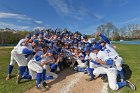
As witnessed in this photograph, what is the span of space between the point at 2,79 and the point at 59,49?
325 cm

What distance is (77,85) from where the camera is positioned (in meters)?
7.87

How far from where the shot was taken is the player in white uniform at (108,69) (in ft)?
23.3

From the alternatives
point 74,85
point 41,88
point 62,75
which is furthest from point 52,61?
point 41,88

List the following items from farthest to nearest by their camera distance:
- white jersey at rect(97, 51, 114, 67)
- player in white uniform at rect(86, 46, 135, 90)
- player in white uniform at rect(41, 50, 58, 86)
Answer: player in white uniform at rect(41, 50, 58, 86)
white jersey at rect(97, 51, 114, 67)
player in white uniform at rect(86, 46, 135, 90)

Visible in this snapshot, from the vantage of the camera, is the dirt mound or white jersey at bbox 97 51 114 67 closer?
the dirt mound

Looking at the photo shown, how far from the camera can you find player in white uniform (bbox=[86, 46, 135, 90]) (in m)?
7.10

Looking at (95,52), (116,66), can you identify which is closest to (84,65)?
(95,52)

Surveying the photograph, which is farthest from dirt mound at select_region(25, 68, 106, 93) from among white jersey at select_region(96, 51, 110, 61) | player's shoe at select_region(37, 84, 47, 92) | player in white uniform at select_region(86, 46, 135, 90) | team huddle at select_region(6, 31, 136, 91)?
white jersey at select_region(96, 51, 110, 61)

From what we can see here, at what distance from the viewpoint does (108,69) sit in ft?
24.5

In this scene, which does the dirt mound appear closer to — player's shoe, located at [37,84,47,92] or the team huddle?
player's shoe, located at [37,84,47,92]

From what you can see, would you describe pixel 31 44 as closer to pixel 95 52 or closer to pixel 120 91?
pixel 95 52

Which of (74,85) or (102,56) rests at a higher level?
(102,56)

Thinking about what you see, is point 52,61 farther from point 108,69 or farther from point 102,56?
point 108,69

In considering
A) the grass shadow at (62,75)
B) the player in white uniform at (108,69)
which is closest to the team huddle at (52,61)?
the player in white uniform at (108,69)
